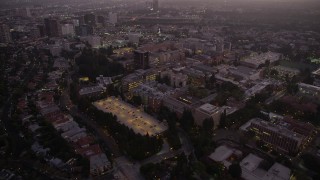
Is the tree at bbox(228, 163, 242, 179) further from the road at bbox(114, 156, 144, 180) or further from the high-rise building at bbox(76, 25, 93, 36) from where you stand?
the high-rise building at bbox(76, 25, 93, 36)

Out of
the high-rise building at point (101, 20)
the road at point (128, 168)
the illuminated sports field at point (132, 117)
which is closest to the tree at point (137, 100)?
the illuminated sports field at point (132, 117)

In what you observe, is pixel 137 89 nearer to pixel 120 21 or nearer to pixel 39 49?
pixel 39 49

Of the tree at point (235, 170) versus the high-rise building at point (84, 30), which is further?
the high-rise building at point (84, 30)

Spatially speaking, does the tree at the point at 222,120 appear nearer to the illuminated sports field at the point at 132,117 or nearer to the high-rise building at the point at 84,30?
the illuminated sports field at the point at 132,117

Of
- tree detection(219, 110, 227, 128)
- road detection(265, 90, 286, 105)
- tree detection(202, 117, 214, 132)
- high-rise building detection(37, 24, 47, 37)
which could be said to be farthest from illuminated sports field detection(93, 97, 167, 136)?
high-rise building detection(37, 24, 47, 37)

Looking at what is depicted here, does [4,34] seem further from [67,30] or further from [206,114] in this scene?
[206,114]

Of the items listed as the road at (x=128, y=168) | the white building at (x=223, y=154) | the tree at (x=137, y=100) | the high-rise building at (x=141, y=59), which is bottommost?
the road at (x=128, y=168)
